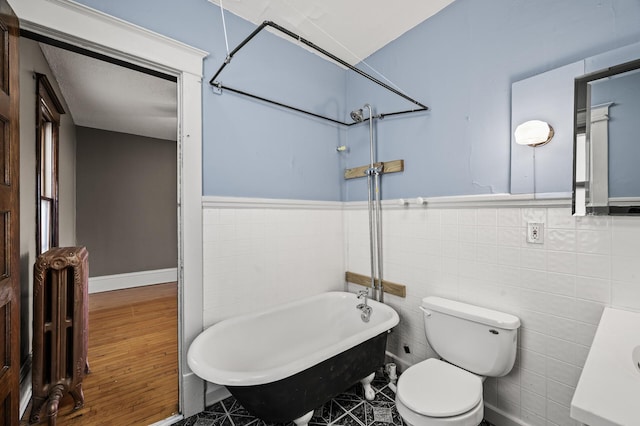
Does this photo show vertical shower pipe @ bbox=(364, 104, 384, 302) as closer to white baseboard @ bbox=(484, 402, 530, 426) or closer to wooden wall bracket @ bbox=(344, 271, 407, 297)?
wooden wall bracket @ bbox=(344, 271, 407, 297)

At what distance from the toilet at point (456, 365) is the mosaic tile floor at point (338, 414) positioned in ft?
1.33

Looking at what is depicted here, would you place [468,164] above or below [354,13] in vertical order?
below

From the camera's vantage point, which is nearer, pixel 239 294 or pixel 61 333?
pixel 61 333

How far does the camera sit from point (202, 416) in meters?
1.66

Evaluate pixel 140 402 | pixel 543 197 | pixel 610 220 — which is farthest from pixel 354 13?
pixel 140 402

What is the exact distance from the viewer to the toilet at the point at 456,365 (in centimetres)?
121

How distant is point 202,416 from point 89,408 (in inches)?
28.4

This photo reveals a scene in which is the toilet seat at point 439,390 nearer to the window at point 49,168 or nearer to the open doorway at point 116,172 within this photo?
the open doorway at point 116,172

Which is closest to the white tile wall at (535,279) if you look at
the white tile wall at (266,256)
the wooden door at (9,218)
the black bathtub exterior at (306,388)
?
the black bathtub exterior at (306,388)

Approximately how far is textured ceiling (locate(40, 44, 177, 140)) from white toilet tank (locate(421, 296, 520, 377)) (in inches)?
119

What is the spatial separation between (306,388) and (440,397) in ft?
2.10

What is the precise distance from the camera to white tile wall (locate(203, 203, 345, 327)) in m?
1.81

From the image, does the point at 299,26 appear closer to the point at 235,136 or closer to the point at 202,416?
the point at 235,136

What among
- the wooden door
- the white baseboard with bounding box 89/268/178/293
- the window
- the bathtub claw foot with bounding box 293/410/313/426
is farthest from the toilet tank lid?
the white baseboard with bounding box 89/268/178/293
